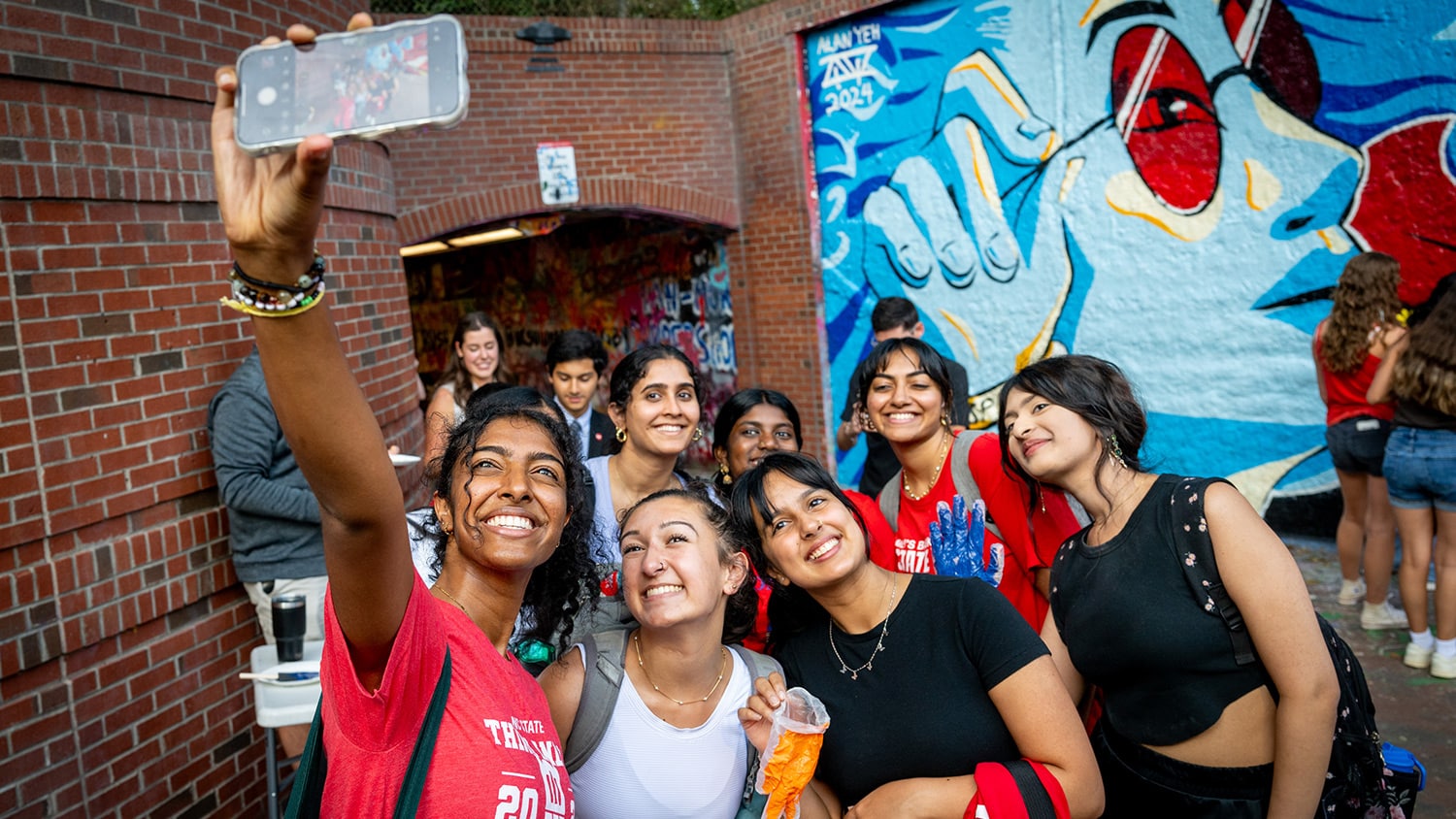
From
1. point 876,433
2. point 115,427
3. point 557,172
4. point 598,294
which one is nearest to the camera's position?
point 115,427

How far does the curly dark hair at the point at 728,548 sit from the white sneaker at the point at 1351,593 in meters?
4.63

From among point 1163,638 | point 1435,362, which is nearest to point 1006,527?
→ point 1163,638


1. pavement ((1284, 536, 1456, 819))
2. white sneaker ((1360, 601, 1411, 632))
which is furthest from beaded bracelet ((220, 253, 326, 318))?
white sneaker ((1360, 601, 1411, 632))

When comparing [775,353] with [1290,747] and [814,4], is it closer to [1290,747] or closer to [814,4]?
[814,4]

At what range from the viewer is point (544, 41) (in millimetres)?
8586

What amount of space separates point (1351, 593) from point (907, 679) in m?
4.71

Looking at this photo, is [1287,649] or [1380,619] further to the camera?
[1380,619]

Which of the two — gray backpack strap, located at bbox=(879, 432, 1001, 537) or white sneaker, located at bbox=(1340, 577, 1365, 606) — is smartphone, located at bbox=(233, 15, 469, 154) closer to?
gray backpack strap, located at bbox=(879, 432, 1001, 537)

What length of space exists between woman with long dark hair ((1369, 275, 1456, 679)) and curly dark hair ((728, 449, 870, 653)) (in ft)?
11.7

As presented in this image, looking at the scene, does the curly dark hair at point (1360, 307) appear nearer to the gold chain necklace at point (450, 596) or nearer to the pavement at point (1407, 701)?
the pavement at point (1407, 701)

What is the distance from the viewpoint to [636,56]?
30.1 feet

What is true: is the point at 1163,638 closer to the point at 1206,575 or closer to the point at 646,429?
the point at 1206,575

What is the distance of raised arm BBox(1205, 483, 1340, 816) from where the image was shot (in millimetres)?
2129

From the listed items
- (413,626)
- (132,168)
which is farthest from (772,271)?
(413,626)
